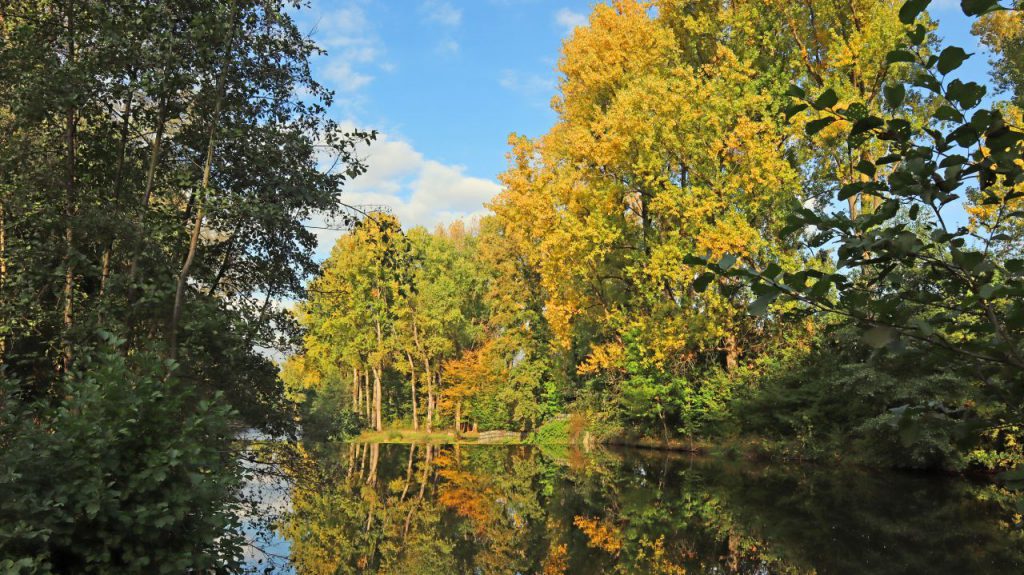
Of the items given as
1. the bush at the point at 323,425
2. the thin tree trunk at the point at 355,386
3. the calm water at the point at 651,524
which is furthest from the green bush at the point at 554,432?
the bush at the point at 323,425

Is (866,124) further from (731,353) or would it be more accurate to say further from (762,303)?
(731,353)

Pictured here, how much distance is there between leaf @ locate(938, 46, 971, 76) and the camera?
1.36 meters

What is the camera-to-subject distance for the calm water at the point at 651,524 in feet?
26.1

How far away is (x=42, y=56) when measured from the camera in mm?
7742

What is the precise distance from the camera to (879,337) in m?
1.31

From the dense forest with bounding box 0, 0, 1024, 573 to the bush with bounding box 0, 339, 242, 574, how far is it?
0.10ft

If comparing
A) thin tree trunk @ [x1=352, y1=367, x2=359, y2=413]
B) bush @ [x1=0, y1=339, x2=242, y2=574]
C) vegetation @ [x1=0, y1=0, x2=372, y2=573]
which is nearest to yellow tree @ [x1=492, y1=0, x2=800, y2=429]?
vegetation @ [x1=0, y1=0, x2=372, y2=573]

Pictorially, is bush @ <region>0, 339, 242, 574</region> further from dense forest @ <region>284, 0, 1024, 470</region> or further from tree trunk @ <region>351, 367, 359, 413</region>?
tree trunk @ <region>351, 367, 359, 413</region>

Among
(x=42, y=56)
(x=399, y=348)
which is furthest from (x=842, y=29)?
(x=399, y=348)

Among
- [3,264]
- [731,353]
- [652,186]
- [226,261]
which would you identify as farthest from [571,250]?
[3,264]

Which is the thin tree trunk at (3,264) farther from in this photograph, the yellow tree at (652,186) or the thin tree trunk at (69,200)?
the yellow tree at (652,186)

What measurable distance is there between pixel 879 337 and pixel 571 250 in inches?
702

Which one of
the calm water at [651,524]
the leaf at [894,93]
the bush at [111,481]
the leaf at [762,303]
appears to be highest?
the leaf at [894,93]

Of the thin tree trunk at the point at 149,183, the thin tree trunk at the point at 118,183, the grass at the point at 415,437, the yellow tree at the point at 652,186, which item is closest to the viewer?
the thin tree trunk at the point at 149,183
